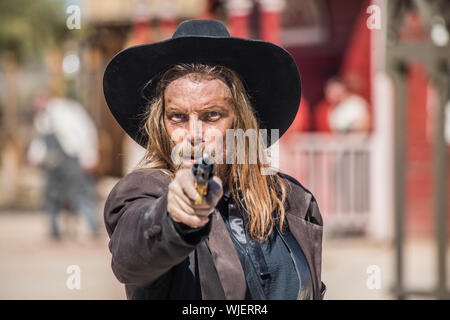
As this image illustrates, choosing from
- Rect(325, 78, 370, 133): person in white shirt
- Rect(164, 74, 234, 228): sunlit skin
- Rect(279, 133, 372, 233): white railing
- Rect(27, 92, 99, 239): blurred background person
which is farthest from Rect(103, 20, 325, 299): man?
Rect(325, 78, 370, 133): person in white shirt

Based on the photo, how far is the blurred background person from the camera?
743 cm

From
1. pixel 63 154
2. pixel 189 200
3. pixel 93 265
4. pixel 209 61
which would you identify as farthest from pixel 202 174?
pixel 63 154

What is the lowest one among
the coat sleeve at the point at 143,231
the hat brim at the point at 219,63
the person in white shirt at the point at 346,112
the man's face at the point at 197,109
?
the coat sleeve at the point at 143,231

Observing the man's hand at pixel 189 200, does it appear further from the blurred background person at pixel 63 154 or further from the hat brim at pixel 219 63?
the blurred background person at pixel 63 154

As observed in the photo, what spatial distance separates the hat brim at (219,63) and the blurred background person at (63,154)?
236 inches

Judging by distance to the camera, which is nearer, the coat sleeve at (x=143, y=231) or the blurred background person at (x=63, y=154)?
the coat sleeve at (x=143, y=231)

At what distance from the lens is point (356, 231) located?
8.12 metres

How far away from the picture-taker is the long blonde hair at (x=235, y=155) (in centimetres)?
145

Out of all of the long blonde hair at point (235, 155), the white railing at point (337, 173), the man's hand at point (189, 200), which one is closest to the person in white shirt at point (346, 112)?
the white railing at point (337, 173)

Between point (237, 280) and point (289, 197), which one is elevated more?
point (289, 197)
